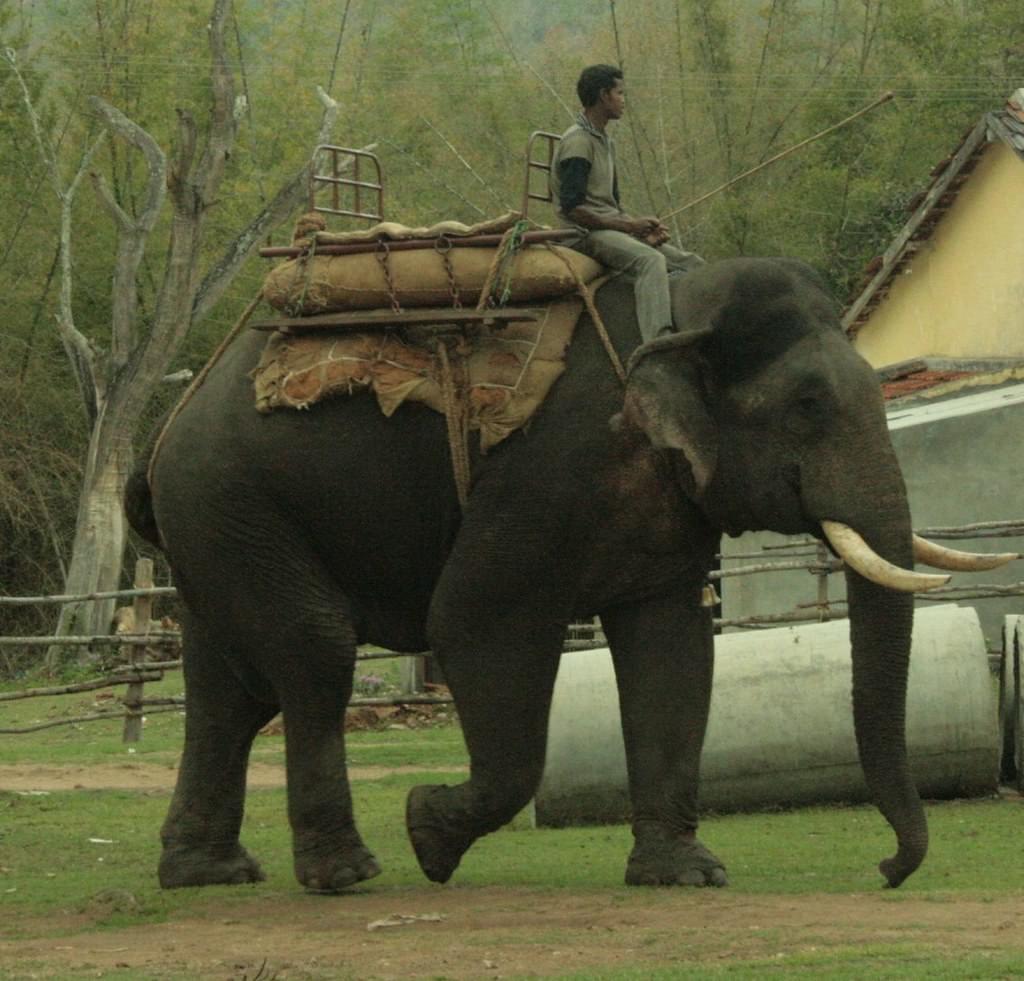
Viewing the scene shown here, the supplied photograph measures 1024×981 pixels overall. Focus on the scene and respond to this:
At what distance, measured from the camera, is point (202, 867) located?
31.0 feet

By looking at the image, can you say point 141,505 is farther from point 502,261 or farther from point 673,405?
point 673,405

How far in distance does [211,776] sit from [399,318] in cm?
218

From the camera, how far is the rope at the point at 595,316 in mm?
8673

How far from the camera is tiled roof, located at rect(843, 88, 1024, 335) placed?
77.5 ft

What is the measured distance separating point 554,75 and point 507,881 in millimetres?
43138

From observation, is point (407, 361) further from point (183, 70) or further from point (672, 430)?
point (183, 70)

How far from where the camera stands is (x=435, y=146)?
5006 cm

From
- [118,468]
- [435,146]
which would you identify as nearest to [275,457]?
[118,468]

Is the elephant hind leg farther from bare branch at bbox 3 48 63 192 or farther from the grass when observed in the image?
bare branch at bbox 3 48 63 192

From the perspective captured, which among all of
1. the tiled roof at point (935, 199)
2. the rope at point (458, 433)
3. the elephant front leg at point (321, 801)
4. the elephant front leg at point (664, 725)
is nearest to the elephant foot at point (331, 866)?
the elephant front leg at point (321, 801)

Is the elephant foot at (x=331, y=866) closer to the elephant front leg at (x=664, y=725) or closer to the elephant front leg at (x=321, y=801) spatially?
the elephant front leg at (x=321, y=801)

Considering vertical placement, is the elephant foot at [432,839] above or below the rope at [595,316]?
below

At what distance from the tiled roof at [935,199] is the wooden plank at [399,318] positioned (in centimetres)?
1504

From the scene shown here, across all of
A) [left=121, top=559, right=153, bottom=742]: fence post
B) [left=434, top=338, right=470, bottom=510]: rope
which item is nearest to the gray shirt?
[left=434, top=338, right=470, bottom=510]: rope
